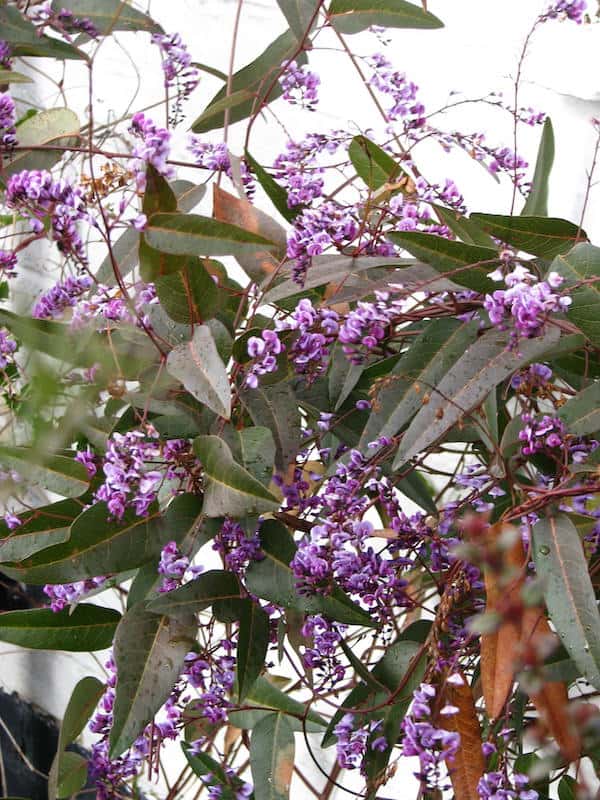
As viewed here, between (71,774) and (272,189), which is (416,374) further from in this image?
(71,774)

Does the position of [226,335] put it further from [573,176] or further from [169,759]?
[169,759]

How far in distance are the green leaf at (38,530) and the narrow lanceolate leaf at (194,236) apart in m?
0.19

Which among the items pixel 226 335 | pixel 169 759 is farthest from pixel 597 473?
pixel 169 759

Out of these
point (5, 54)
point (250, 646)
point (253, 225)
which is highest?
point (5, 54)

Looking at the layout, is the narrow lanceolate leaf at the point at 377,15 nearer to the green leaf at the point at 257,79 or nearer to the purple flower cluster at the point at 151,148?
the green leaf at the point at 257,79

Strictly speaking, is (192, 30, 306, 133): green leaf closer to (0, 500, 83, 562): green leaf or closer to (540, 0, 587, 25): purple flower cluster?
(540, 0, 587, 25): purple flower cluster

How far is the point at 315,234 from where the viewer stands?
55cm

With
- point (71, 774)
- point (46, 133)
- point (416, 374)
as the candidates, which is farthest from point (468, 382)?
point (71, 774)

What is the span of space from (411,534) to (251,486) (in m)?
0.11

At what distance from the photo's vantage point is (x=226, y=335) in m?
0.57

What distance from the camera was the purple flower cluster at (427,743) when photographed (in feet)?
1.47

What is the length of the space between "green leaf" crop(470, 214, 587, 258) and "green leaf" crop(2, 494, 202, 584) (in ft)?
0.75

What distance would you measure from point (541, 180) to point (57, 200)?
14.1 inches

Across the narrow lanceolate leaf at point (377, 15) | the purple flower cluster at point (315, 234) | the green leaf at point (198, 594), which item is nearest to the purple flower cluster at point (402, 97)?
the narrow lanceolate leaf at point (377, 15)
